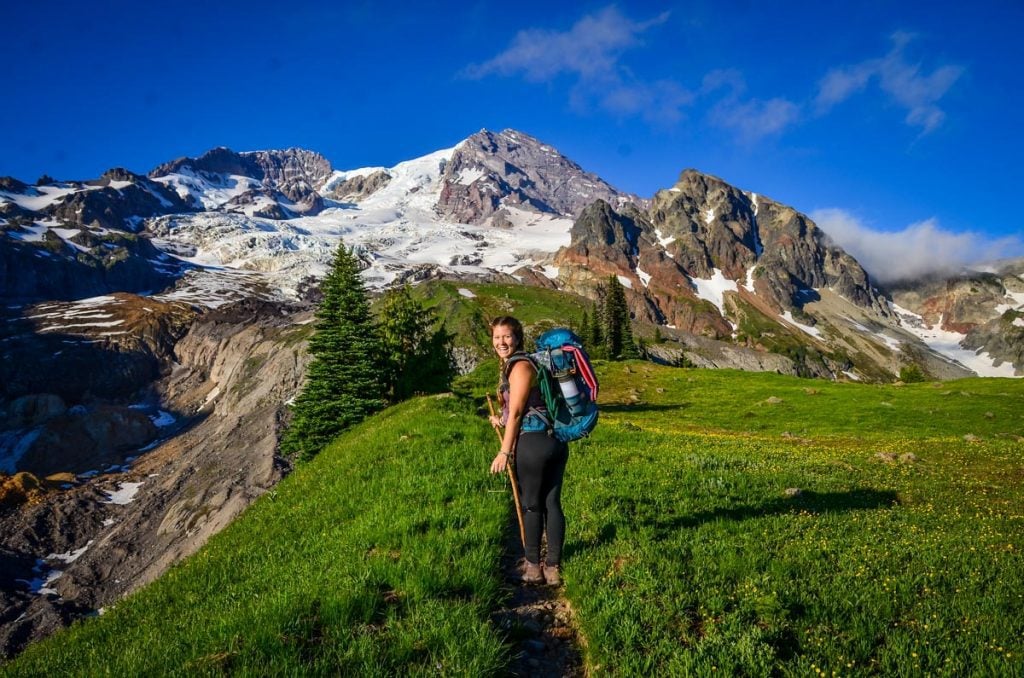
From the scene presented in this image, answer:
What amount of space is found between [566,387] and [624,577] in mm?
2648

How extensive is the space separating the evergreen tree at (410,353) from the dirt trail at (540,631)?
29.0 meters

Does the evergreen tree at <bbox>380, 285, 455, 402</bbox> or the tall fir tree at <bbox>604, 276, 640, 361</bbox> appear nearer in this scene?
the evergreen tree at <bbox>380, 285, 455, 402</bbox>

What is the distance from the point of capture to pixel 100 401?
6718 inches

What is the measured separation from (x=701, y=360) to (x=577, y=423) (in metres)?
173

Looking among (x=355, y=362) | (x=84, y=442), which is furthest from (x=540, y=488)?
(x=84, y=442)

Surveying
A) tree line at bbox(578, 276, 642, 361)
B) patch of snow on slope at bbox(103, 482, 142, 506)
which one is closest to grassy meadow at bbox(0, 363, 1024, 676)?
tree line at bbox(578, 276, 642, 361)

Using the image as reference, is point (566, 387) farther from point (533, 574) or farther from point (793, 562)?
point (793, 562)

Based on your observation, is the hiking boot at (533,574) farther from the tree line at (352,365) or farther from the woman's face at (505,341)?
the tree line at (352,365)

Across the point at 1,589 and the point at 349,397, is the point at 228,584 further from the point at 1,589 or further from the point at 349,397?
the point at 1,589

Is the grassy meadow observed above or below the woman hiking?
below

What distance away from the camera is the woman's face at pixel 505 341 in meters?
7.41

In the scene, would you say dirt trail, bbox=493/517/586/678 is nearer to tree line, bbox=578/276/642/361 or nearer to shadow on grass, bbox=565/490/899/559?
shadow on grass, bbox=565/490/899/559

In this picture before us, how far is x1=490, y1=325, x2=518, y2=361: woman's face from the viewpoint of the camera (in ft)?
24.3

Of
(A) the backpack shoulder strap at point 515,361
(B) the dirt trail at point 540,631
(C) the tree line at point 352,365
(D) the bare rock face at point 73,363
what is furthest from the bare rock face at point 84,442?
(A) the backpack shoulder strap at point 515,361
